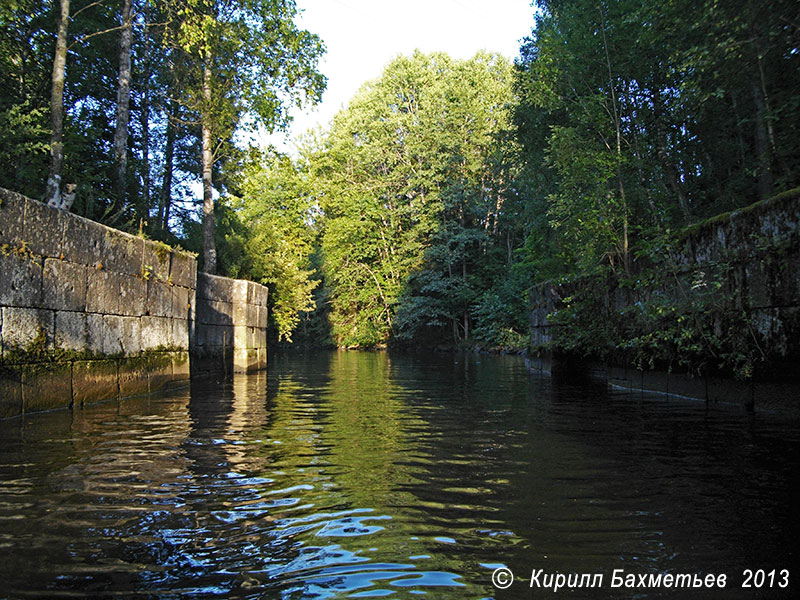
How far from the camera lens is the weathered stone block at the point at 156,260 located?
10159 millimetres

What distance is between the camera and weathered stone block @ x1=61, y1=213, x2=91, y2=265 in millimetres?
7848

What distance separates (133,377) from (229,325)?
575 cm

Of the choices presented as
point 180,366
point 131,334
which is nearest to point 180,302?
point 180,366

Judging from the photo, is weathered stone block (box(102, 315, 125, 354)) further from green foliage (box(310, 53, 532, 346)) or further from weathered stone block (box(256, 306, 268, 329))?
green foliage (box(310, 53, 532, 346))

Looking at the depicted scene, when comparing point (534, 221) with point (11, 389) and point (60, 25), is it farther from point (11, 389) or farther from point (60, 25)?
point (11, 389)

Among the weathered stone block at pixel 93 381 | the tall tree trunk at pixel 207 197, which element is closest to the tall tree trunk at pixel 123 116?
the tall tree trunk at pixel 207 197

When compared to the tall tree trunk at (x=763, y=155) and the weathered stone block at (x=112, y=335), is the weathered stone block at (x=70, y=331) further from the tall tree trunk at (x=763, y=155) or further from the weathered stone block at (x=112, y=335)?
the tall tree trunk at (x=763, y=155)

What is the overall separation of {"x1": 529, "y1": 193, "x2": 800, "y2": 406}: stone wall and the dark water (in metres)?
0.73

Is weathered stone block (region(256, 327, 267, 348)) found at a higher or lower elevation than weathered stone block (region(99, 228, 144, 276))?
lower

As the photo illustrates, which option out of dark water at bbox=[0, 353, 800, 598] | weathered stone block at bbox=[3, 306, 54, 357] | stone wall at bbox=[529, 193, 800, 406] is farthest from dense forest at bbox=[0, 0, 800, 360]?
dark water at bbox=[0, 353, 800, 598]

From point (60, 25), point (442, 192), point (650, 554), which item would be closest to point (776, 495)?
point (650, 554)

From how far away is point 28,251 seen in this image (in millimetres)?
7129

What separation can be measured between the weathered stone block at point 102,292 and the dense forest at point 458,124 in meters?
1.77

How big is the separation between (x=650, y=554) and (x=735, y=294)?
6004 millimetres
